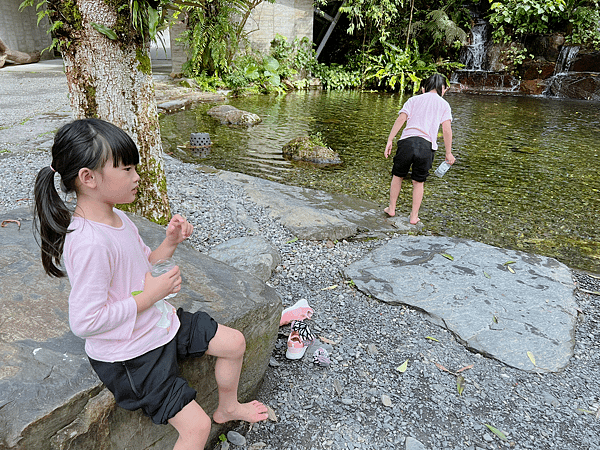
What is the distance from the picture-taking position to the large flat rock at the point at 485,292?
284 centimetres

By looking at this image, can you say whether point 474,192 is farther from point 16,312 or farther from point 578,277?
point 16,312

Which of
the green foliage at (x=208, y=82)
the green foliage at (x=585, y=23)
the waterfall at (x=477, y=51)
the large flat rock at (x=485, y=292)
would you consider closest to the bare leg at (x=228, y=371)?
the large flat rock at (x=485, y=292)

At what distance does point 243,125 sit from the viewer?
998 cm

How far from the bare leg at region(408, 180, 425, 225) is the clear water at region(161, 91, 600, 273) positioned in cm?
23

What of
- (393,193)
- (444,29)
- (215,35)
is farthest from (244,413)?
(444,29)

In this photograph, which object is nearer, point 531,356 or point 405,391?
point 405,391

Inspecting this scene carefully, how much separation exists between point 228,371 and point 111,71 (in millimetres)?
2518

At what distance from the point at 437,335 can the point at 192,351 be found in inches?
73.8

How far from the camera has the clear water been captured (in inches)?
201

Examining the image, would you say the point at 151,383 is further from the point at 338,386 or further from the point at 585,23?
the point at 585,23

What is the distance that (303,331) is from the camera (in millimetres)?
2756

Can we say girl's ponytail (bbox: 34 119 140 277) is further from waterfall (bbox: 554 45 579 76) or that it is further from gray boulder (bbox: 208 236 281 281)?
waterfall (bbox: 554 45 579 76)

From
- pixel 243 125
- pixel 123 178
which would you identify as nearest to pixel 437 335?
pixel 123 178

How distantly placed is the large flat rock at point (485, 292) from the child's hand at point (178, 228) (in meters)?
1.98
